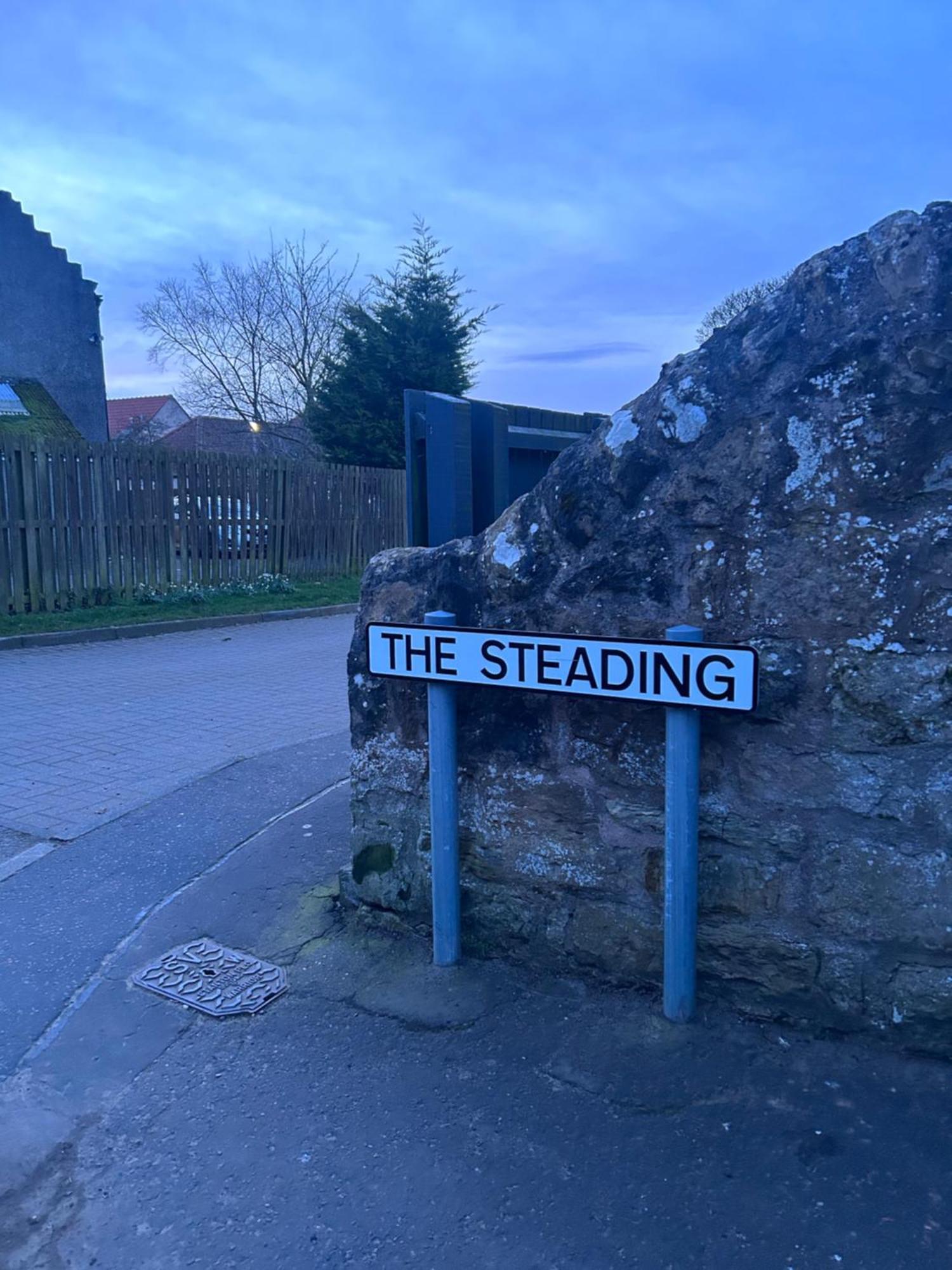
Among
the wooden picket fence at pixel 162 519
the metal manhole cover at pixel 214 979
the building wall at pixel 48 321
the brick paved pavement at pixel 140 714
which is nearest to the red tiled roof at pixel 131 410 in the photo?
the building wall at pixel 48 321

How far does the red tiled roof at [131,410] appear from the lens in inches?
1939

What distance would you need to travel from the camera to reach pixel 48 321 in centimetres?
2219

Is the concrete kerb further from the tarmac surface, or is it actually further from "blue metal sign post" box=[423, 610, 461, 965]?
"blue metal sign post" box=[423, 610, 461, 965]

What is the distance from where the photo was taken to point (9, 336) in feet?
70.7

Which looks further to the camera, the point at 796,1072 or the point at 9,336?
the point at 9,336

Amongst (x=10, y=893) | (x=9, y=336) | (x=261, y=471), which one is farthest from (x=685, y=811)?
(x=9, y=336)

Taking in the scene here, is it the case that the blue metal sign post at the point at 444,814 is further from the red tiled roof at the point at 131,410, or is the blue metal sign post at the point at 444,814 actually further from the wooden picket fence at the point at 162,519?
the red tiled roof at the point at 131,410

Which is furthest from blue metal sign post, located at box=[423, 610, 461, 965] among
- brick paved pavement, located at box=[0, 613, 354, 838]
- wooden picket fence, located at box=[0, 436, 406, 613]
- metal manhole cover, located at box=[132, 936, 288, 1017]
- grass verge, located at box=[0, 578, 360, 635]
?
wooden picket fence, located at box=[0, 436, 406, 613]

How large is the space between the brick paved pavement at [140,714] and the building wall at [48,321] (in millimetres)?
12749

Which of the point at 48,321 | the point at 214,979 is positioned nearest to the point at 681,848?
the point at 214,979

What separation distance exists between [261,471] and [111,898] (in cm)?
1317

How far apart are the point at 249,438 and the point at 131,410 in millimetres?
22049

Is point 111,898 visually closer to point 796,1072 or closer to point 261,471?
point 796,1072

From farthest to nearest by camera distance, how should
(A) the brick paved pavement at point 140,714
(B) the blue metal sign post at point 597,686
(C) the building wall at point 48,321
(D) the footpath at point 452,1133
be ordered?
(C) the building wall at point 48,321 → (A) the brick paved pavement at point 140,714 → (B) the blue metal sign post at point 597,686 → (D) the footpath at point 452,1133
